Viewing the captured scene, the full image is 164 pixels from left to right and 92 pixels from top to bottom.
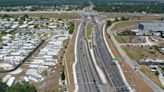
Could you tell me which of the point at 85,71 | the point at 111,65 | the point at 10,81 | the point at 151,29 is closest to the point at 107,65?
the point at 111,65

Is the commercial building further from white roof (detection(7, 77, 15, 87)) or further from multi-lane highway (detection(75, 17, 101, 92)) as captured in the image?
white roof (detection(7, 77, 15, 87))

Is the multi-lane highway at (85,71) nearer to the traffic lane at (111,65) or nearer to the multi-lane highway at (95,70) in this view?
the multi-lane highway at (95,70)

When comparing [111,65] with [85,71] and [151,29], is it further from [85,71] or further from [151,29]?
[151,29]

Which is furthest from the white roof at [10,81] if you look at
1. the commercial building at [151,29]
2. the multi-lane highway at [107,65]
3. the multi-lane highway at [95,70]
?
the commercial building at [151,29]

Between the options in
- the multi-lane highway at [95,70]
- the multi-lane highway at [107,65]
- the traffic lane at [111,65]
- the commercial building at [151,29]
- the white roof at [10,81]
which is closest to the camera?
the multi-lane highway at [95,70]

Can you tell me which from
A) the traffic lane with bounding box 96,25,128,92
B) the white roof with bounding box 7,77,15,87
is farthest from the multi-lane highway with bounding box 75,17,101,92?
the white roof with bounding box 7,77,15,87

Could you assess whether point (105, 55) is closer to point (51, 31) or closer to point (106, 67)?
point (106, 67)
